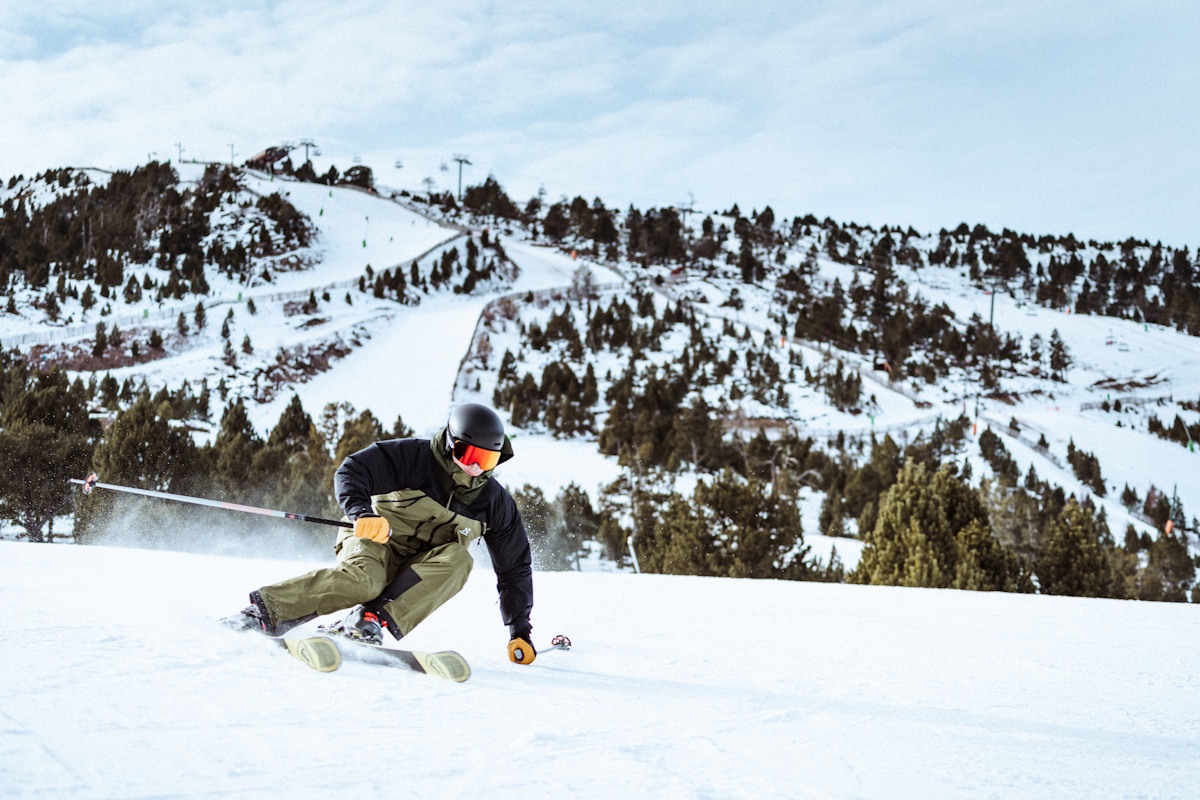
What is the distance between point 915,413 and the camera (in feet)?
153

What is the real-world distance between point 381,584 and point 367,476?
1.34 ft

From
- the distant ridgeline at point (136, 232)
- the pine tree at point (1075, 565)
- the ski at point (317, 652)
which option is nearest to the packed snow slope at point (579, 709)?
the ski at point (317, 652)

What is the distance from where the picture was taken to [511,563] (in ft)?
10.8

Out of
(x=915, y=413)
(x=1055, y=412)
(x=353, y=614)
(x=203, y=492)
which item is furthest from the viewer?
(x=1055, y=412)

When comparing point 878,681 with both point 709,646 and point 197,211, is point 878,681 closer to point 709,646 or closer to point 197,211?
point 709,646

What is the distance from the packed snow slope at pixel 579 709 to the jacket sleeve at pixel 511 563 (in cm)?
22

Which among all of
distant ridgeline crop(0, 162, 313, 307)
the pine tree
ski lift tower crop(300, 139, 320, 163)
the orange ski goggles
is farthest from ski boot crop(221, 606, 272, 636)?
ski lift tower crop(300, 139, 320, 163)

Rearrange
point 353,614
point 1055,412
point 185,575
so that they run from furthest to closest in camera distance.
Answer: point 1055,412 < point 185,575 < point 353,614

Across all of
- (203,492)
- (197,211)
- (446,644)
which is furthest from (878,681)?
(197,211)

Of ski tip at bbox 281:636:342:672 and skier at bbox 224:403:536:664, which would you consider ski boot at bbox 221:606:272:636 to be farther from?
ski tip at bbox 281:636:342:672

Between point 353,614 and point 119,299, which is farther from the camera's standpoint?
point 119,299

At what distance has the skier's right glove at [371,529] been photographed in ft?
8.87

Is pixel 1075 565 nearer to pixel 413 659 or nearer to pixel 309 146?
pixel 413 659

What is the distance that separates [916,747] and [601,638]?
172 cm
